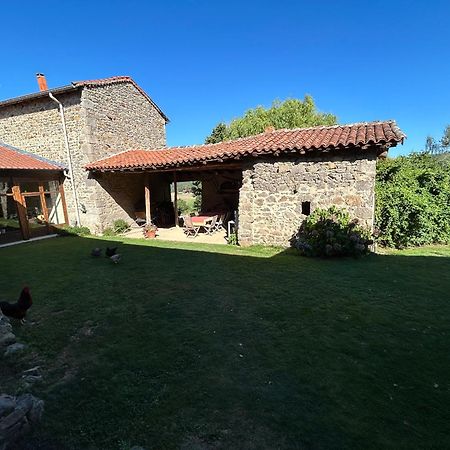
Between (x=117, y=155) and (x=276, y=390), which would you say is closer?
(x=276, y=390)

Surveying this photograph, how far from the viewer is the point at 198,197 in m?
22.3

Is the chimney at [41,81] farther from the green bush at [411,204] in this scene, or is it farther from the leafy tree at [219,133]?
the green bush at [411,204]

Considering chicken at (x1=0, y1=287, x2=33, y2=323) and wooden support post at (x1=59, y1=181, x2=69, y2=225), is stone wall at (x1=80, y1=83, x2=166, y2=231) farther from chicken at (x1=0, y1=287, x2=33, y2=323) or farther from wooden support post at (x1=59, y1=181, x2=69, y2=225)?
chicken at (x1=0, y1=287, x2=33, y2=323)

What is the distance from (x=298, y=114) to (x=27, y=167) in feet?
61.3

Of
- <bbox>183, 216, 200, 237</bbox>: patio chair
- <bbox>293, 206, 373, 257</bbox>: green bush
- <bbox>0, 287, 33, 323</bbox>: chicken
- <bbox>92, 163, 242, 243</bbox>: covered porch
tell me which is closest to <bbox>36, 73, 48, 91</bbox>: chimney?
<bbox>92, 163, 242, 243</bbox>: covered porch

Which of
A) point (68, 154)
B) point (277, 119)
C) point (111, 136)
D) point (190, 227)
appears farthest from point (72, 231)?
point (277, 119)

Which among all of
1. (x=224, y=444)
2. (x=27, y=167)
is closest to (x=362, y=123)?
(x=224, y=444)

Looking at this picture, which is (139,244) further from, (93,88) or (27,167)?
(93,88)

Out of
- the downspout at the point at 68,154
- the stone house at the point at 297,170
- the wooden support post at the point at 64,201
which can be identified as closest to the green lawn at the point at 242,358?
the stone house at the point at 297,170

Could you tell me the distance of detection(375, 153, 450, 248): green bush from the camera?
8.59m

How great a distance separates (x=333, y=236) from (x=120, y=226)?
9.45 m

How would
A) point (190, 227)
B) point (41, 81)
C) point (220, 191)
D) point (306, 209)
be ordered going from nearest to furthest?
1. point (306, 209)
2. point (190, 227)
3. point (41, 81)
4. point (220, 191)

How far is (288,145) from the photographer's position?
850 centimetres

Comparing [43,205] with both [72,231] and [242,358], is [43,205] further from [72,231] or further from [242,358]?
[242,358]
